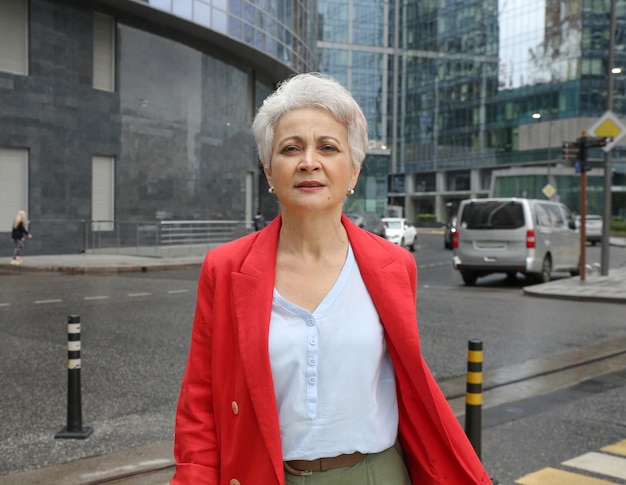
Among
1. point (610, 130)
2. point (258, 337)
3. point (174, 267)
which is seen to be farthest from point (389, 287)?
point (174, 267)

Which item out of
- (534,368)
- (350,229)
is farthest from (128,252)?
(350,229)

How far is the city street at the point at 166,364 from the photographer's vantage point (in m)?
5.15

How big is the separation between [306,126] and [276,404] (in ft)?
2.56

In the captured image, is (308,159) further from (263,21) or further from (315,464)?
(263,21)

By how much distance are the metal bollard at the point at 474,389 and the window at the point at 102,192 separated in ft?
78.6

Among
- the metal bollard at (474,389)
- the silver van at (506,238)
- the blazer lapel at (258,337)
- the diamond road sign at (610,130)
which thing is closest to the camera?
the blazer lapel at (258,337)

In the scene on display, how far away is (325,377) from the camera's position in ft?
6.72

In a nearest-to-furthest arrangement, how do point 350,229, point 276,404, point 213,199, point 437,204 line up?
point 276,404
point 350,229
point 213,199
point 437,204

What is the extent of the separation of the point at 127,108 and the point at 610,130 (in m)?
18.1

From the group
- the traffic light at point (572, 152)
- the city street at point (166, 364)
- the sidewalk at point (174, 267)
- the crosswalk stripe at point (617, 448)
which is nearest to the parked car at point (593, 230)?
the sidewalk at point (174, 267)

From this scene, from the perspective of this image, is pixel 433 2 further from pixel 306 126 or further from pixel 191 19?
pixel 306 126

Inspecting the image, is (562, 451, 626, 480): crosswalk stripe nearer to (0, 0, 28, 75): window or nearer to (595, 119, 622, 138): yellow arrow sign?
(595, 119, 622, 138): yellow arrow sign

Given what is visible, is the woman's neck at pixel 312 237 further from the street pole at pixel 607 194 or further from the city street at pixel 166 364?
the street pole at pixel 607 194

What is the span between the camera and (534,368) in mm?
7715
